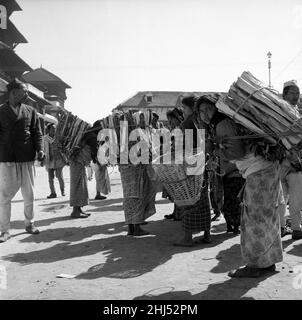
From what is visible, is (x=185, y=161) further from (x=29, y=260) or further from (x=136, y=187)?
(x=29, y=260)

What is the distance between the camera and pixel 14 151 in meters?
6.34

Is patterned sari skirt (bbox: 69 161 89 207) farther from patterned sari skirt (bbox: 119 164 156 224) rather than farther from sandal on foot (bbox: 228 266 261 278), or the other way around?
sandal on foot (bbox: 228 266 261 278)

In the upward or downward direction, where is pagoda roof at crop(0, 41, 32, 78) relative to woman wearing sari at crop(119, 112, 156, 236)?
upward

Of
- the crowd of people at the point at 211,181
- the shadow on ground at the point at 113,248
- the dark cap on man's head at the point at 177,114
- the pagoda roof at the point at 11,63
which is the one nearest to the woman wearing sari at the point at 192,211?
the crowd of people at the point at 211,181

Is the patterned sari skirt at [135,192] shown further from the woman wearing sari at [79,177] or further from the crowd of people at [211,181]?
the woman wearing sari at [79,177]

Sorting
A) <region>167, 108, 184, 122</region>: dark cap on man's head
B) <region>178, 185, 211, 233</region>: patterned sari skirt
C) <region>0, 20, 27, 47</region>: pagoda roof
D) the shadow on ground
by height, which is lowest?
the shadow on ground

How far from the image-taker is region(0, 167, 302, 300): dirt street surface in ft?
12.4

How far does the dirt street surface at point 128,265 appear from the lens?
3.79 metres

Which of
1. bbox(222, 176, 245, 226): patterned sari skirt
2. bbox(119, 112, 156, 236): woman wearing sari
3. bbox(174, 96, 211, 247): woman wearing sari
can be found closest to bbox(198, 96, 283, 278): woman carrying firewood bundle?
bbox(174, 96, 211, 247): woman wearing sari

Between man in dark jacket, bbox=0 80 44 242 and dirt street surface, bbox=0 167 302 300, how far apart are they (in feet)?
1.98

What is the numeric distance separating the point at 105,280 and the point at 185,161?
5.33 feet

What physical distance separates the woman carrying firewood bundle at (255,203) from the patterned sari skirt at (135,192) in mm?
2305
